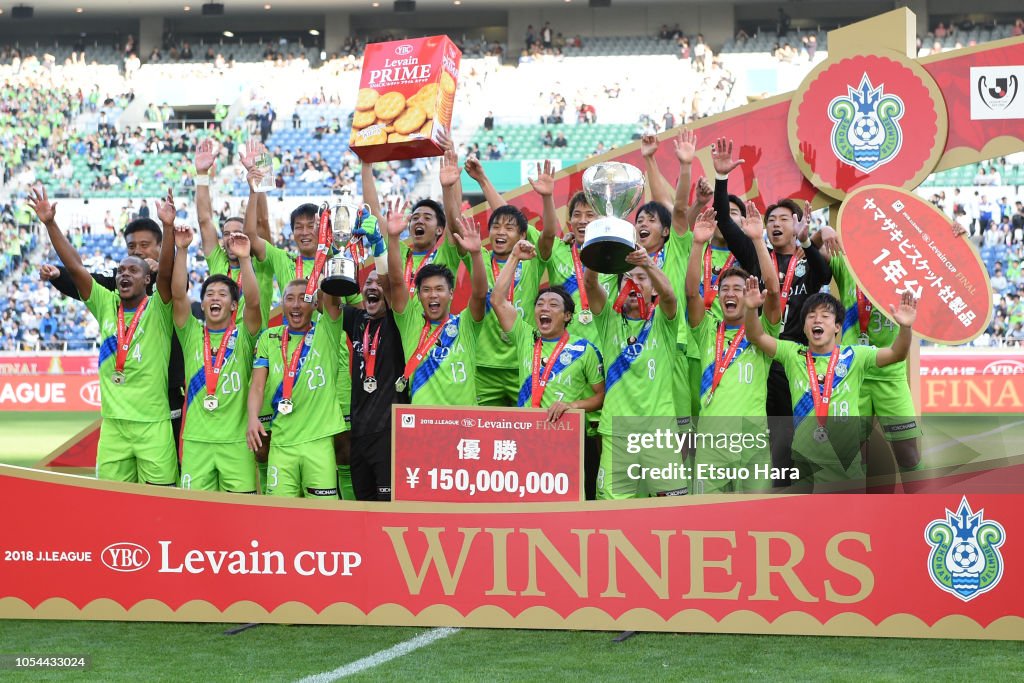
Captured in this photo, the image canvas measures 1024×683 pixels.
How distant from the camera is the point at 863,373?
19.6 feet

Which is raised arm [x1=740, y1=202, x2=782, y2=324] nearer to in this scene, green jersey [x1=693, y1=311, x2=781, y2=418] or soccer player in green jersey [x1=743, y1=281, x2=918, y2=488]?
soccer player in green jersey [x1=743, y1=281, x2=918, y2=488]

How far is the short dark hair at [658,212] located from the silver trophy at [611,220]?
3.16 feet

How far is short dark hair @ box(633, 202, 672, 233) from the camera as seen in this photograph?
672 cm

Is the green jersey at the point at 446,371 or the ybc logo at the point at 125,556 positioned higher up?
the green jersey at the point at 446,371

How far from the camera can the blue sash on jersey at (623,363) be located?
602 cm

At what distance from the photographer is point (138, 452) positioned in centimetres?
651

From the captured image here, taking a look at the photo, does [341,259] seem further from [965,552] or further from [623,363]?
[965,552]

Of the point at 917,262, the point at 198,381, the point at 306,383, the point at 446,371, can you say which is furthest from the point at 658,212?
the point at 198,381

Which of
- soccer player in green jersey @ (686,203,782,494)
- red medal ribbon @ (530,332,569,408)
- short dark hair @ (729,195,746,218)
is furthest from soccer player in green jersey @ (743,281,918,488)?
short dark hair @ (729,195,746,218)

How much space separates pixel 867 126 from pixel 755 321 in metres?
2.12

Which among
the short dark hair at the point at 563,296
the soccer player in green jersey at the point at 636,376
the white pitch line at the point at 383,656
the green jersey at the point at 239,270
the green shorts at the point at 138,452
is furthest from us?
the green jersey at the point at 239,270

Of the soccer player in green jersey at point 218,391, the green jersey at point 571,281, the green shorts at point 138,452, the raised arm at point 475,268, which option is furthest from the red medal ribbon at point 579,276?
the green shorts at point 138,452

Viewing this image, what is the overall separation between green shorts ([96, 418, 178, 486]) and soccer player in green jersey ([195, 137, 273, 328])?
874mm

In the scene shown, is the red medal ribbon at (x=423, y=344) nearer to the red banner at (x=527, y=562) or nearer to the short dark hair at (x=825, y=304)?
the red banner at (x=527, y=562)
